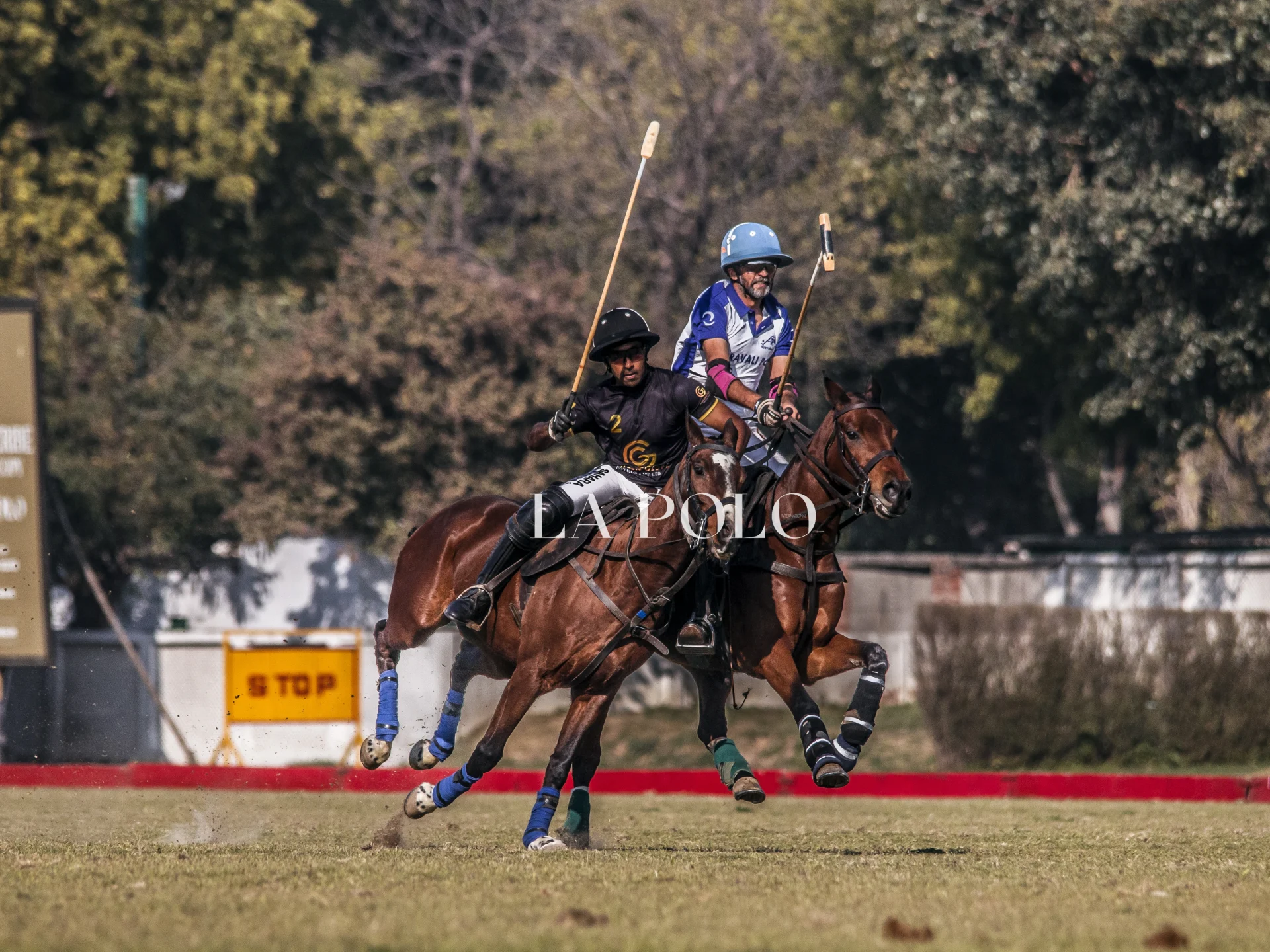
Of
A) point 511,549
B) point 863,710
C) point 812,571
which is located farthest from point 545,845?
point 812,571

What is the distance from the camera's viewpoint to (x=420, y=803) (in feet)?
32.1

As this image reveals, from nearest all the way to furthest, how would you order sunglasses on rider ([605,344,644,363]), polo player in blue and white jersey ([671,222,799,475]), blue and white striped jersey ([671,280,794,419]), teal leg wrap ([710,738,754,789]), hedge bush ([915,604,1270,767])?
teal leg wrap ([710,738,754,789])
sunglasses on rider ([605,344,644,363])
polo player in blue and white jersey ([671,222,799,475])
blue and white striped jersey ([671,280,794,419])
hedge bush ([915,604,1270,767])

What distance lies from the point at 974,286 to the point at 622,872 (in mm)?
25874

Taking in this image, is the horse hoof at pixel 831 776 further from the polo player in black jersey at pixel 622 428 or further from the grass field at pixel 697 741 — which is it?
the grass field at pixel 697 741

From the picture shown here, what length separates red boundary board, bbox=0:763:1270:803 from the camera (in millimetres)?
17797

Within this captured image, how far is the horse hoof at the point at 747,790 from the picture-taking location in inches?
371

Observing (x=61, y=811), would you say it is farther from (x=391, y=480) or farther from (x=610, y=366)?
(x=391, y=480)

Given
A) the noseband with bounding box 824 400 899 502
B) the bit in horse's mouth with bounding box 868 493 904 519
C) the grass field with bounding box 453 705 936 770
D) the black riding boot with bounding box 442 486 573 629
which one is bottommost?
the grass field with bounding box 453 705 936 770

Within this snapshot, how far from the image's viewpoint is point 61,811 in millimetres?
13453

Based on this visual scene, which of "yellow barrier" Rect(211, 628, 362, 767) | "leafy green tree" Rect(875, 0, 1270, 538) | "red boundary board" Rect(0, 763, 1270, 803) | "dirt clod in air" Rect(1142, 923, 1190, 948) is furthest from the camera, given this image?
"leafy green tree" Rect(875, 0, 1270, 538)

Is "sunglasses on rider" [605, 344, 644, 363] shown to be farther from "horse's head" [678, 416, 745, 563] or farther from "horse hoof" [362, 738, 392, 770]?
"horse hoof" [362, 738, 392, 770]

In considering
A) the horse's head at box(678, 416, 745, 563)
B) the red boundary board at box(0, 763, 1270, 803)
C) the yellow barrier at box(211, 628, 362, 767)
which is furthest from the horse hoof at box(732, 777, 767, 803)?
the yellow barrier at box(211, 628, 362, 767)

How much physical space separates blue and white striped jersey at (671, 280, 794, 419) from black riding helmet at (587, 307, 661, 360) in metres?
0.84

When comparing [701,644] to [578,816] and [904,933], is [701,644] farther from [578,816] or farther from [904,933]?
[904,933]
